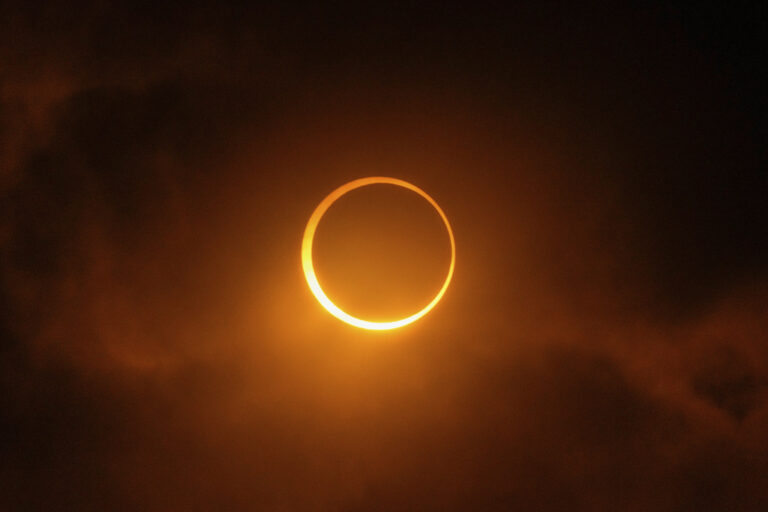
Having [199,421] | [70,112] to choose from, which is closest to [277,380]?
[199,421]

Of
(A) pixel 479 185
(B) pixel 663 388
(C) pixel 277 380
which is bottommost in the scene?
(B) pixel 663 388

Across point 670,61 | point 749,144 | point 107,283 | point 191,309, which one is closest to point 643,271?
point 749,144

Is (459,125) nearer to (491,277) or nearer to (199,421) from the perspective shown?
(491,277)

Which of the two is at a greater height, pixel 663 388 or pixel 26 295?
pixel 26 295

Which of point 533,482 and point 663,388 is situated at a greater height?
point 663,388

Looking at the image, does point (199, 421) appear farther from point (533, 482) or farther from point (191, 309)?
point (533, 482)

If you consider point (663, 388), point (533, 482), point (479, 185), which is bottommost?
point (533, 482)
